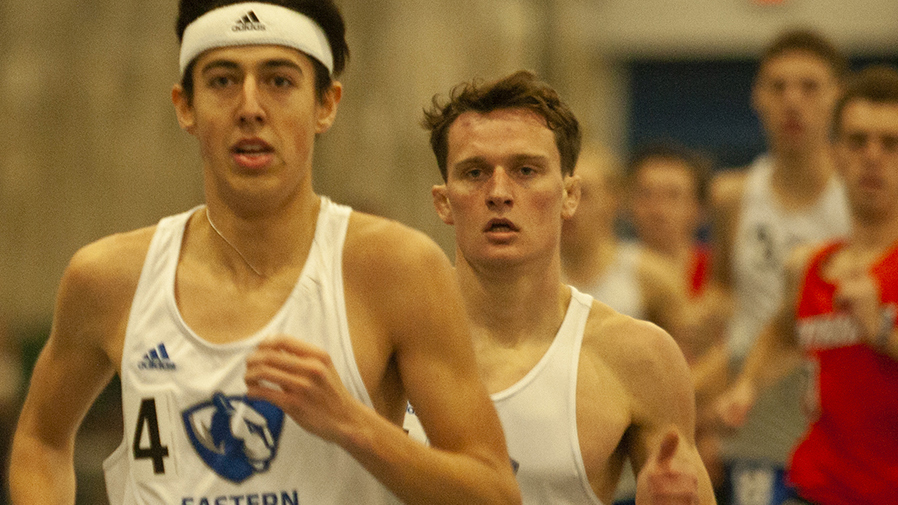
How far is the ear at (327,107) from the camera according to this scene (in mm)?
3102

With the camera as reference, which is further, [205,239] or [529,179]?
[529,179]

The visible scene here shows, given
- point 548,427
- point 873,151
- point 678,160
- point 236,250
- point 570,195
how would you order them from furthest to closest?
1. point 678,160
2. point 873,151
3. point 570,195
4. point 548,427
5. point 236,250

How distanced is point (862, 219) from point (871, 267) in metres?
0.26

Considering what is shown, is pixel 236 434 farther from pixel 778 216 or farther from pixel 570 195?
pixel 778 216

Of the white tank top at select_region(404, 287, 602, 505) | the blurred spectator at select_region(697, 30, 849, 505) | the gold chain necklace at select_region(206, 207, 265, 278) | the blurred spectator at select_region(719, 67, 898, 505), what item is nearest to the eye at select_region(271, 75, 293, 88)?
the gold chain necklace at select_region(206, 207, 265, 278)

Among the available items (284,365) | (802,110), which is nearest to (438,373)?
(284,365)

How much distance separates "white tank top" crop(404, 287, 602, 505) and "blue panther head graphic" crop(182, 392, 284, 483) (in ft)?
2.34

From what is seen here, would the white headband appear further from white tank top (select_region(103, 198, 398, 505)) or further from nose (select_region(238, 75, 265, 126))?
white tank top (select_region(103, 198, 398, 505))

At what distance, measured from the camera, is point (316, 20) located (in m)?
3.10

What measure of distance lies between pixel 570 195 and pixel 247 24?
1.32 metres

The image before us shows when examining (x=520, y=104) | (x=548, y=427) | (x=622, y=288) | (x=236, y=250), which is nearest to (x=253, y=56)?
(x=236, y=250)

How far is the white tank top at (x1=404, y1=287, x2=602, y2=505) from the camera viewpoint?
3455 millimetres

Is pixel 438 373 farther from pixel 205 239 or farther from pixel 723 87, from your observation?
pixel 723 87

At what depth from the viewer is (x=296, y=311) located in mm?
2908
